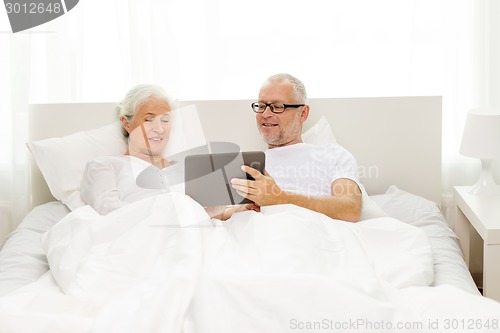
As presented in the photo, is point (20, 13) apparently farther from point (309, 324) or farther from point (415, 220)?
point (309, 324)

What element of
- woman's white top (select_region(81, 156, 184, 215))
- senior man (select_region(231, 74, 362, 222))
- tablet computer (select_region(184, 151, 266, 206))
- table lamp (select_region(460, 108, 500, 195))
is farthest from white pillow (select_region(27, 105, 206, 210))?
table lamp (select_region(460, 108, 500, 195))

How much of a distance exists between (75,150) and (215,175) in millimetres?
806

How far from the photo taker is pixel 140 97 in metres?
2.84

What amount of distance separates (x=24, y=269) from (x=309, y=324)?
3.45 ft

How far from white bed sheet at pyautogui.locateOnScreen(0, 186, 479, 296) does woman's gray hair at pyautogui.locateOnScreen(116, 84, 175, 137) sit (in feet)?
1.58

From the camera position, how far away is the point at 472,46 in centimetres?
323

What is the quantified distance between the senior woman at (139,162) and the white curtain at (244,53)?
41 centimetres

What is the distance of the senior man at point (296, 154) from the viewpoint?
2723 mm

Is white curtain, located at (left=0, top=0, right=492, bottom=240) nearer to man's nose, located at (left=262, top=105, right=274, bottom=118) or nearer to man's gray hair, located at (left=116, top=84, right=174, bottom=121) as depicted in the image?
man's gray hair, located at (left=116, top=84, right=174, bottom=121)

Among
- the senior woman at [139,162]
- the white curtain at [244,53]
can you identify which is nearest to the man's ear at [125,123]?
the senior woman at [139,162]

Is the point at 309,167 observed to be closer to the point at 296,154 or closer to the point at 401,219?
the point at 296,154

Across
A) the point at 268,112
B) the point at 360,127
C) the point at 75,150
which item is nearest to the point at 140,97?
the point at 75,150

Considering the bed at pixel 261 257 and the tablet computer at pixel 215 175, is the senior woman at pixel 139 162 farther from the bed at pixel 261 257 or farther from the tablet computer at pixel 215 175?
the tablet computer at pixel 215 175

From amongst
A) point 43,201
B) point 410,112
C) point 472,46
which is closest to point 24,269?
point 43,201
